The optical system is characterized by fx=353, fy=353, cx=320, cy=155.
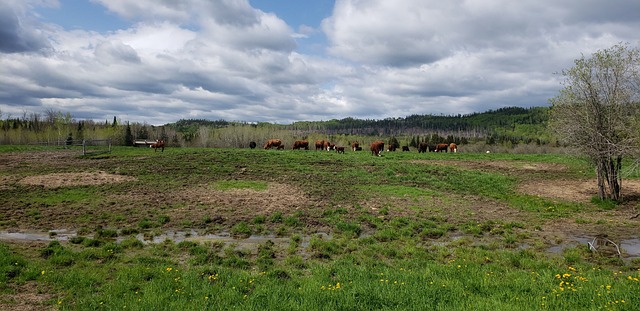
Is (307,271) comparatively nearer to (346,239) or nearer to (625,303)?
(346,239)

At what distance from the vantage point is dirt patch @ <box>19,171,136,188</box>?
21500mm

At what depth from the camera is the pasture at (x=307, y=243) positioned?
7152 mm

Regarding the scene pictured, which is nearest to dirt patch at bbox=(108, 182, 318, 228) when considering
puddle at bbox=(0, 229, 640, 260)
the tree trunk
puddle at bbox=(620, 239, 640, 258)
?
puddle at bbox=(0, 229, 640, 260)

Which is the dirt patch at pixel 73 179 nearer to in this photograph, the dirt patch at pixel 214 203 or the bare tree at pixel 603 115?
the dirt patch at pixel 214 203

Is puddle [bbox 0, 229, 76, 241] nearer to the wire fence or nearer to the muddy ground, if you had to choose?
the muddy ground

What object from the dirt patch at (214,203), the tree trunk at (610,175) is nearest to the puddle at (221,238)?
the dirt patch at (214,203)

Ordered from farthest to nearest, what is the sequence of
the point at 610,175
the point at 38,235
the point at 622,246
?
the point at 610,175
the point at 38,235
the point at 622,246

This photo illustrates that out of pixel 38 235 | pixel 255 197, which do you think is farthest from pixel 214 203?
pixel 38 235

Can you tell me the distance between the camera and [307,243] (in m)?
11.8

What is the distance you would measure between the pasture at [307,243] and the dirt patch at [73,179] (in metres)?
0.16

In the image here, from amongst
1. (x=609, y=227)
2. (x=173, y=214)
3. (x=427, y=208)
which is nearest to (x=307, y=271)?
(x=173, y=214)

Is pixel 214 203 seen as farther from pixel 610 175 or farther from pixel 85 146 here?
pixel 85 146

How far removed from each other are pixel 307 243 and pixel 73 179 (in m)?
18.7

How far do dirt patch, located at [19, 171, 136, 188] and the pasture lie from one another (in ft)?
0.54
